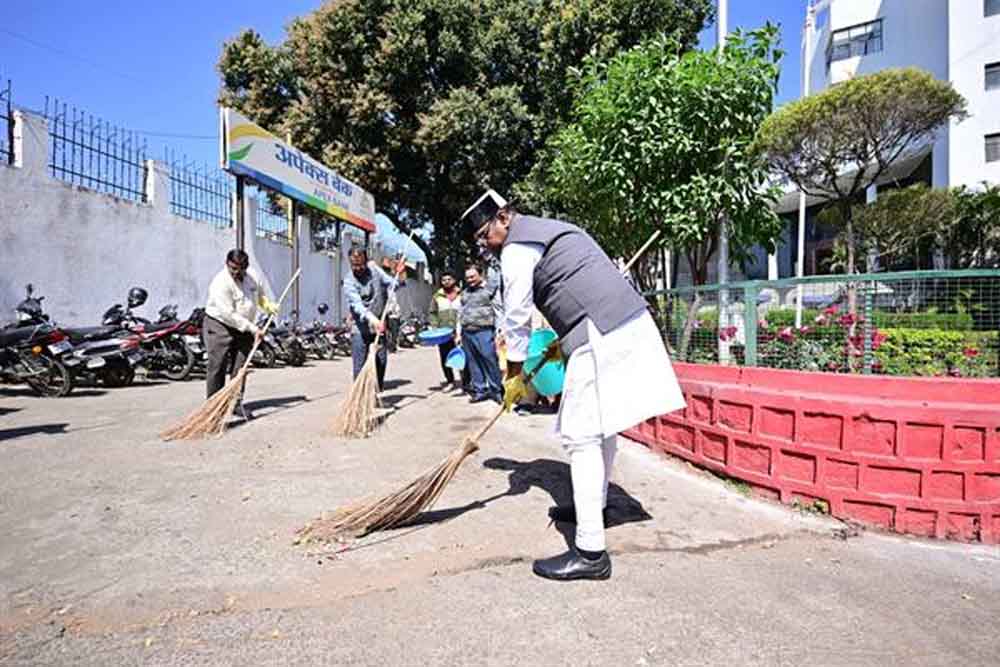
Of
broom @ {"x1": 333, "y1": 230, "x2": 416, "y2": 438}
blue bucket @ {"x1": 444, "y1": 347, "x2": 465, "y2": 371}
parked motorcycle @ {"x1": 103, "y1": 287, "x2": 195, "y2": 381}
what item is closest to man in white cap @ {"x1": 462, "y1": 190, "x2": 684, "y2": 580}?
broom @ {"x1": 333, "y1": 230, "x2": 416, "y2": 438}

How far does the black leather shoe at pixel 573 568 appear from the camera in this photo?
2.62 meters

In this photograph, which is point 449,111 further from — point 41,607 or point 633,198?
point 41,607

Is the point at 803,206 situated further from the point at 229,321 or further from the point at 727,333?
the point at 229,321

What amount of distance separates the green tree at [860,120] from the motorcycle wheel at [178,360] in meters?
7.61

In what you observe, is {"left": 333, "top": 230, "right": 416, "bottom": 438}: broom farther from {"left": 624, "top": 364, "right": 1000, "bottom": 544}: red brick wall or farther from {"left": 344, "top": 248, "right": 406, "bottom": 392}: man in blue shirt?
{"left": 624, "top": 364, "right": 1000, "bottom": 544}: red brick wall

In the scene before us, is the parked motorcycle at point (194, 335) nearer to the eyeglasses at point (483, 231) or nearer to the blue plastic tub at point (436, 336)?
the blue plastic tub at point (436, 336)

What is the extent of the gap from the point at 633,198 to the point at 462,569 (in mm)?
5090

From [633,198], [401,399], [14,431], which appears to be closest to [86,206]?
[14,431]

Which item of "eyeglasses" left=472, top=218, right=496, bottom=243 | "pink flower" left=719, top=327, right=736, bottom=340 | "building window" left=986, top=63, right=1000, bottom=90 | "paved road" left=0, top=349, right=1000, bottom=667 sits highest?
"building window" left=986, top=63, right=1000, bottom=90

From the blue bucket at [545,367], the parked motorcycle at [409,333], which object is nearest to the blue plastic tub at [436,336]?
the blue bucket at [545,367]

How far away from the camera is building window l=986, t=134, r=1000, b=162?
56.9ft

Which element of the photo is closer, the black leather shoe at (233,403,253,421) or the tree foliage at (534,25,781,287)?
the black leather shoe at (233,403,253,421)

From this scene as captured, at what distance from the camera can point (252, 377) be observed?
923 centimetres

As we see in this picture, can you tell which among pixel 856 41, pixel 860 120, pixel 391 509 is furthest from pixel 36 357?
pixel 856 41
